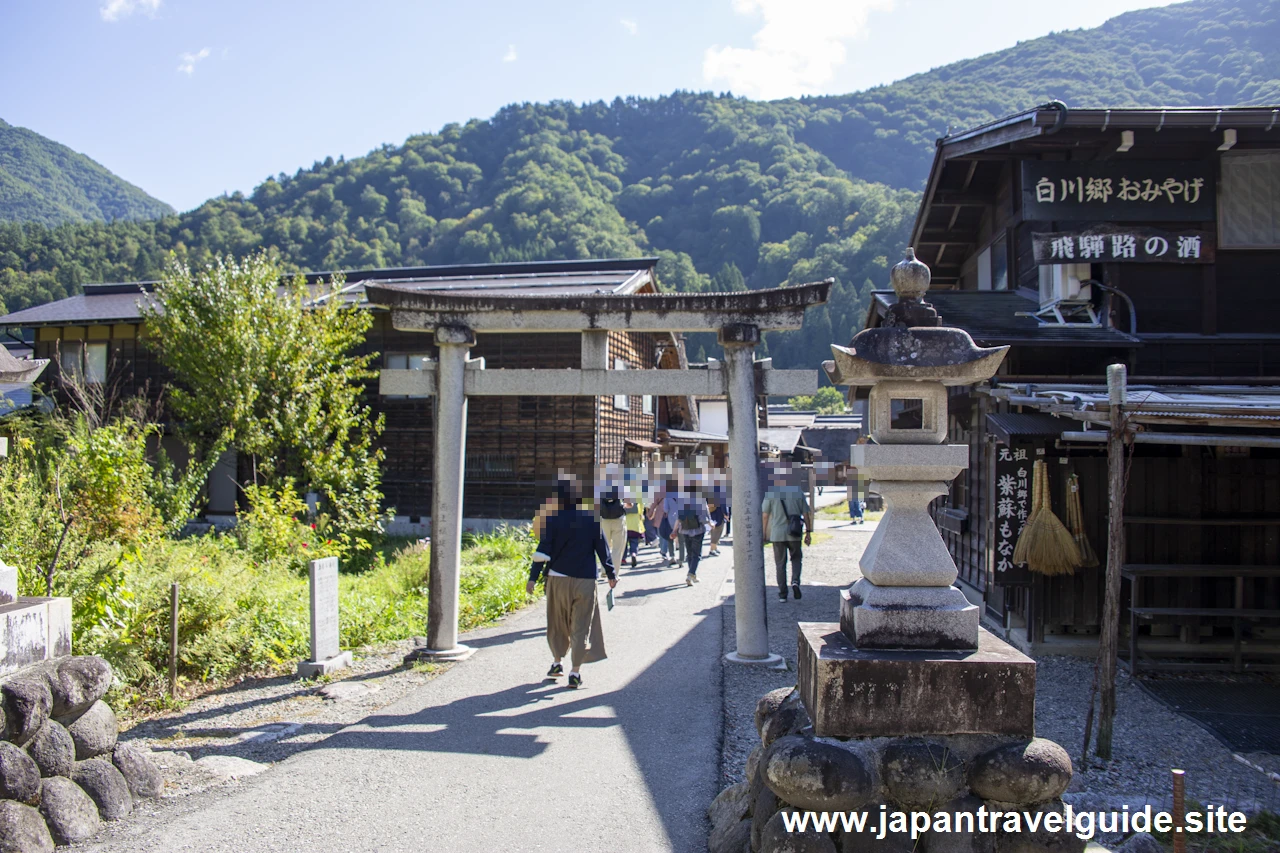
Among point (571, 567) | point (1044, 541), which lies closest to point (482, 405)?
point (571, 567)

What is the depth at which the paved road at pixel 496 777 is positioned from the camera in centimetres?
445

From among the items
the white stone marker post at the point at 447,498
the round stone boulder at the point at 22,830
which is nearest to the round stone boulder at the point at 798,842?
the round stone boulder at the point at 22,830

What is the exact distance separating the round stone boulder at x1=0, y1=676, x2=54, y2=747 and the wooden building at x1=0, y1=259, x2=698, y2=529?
13975 mm

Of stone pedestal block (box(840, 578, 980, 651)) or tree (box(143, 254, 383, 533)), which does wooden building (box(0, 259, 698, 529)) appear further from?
stone pedestal block (box(840, 578, 980, 651))

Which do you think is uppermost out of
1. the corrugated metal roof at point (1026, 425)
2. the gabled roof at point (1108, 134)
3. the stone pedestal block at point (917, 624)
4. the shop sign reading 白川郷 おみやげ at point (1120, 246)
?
the gabled roof at point (1108, 134)

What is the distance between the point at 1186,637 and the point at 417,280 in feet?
73.1

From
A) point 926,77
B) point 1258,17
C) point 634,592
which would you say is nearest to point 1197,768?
point 634,592

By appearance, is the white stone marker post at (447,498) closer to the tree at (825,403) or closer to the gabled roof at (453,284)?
the gabled roof at (453,284)

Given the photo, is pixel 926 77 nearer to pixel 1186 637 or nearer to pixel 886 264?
pixel 886 264

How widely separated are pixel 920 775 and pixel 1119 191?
27.3ft

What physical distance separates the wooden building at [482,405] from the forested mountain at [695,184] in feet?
67.4

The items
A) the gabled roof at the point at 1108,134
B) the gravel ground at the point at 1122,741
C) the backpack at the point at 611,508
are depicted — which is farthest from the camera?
the backpack at the point at 611,508

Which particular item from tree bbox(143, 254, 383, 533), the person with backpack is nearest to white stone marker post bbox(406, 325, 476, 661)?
the person with backpack

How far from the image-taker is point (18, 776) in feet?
13.9
